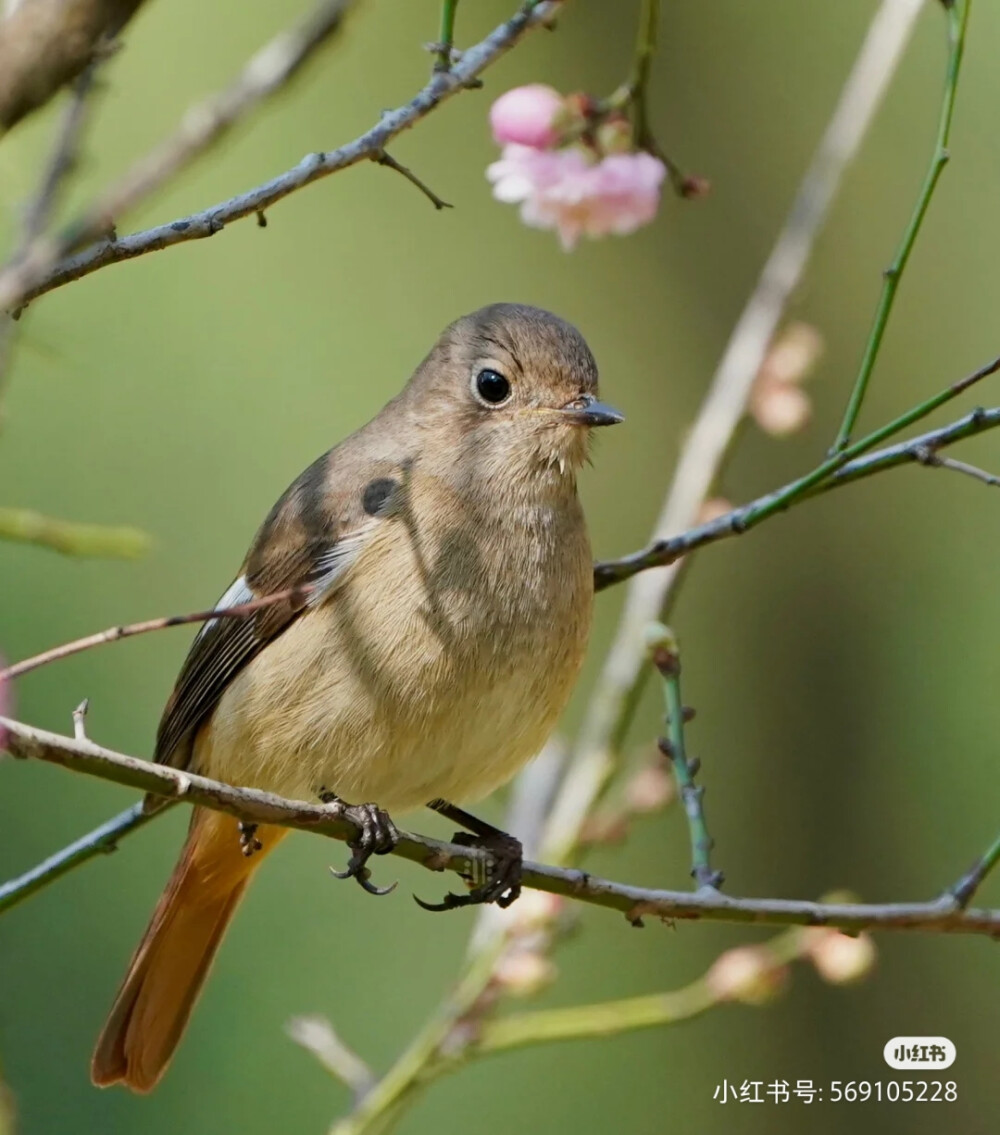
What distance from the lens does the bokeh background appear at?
17.4 feet

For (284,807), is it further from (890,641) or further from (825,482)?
(890,641)

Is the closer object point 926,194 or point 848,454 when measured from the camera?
point 926,194

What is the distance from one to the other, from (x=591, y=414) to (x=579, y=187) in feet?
1.65

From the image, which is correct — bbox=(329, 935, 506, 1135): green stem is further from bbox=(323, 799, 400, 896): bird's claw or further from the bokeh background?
the bokeh background

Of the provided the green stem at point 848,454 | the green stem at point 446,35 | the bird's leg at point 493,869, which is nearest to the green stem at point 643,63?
the green stem at point 446,35

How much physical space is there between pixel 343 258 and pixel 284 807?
14.6 ft

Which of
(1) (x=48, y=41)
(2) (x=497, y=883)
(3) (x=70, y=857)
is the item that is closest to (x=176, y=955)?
(2) (x=497, y=883)

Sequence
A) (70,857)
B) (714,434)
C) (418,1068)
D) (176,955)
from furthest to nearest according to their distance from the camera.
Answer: (176,955) < (714,434) < (418,1068) < (70,857)

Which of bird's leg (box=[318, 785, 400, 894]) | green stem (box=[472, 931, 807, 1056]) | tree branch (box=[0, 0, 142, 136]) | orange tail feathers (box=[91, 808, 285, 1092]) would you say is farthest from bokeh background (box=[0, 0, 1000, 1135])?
Answer: tree branch (box=[0, 0, 142, 136])

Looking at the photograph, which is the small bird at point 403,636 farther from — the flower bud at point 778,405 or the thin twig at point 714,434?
the flower bud at point 778,405

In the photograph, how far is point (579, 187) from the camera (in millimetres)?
2812

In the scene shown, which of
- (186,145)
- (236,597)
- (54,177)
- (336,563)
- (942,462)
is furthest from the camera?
(236,597)

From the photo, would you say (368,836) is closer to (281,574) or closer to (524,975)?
(524,975)

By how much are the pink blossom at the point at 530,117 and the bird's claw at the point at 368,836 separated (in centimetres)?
116
